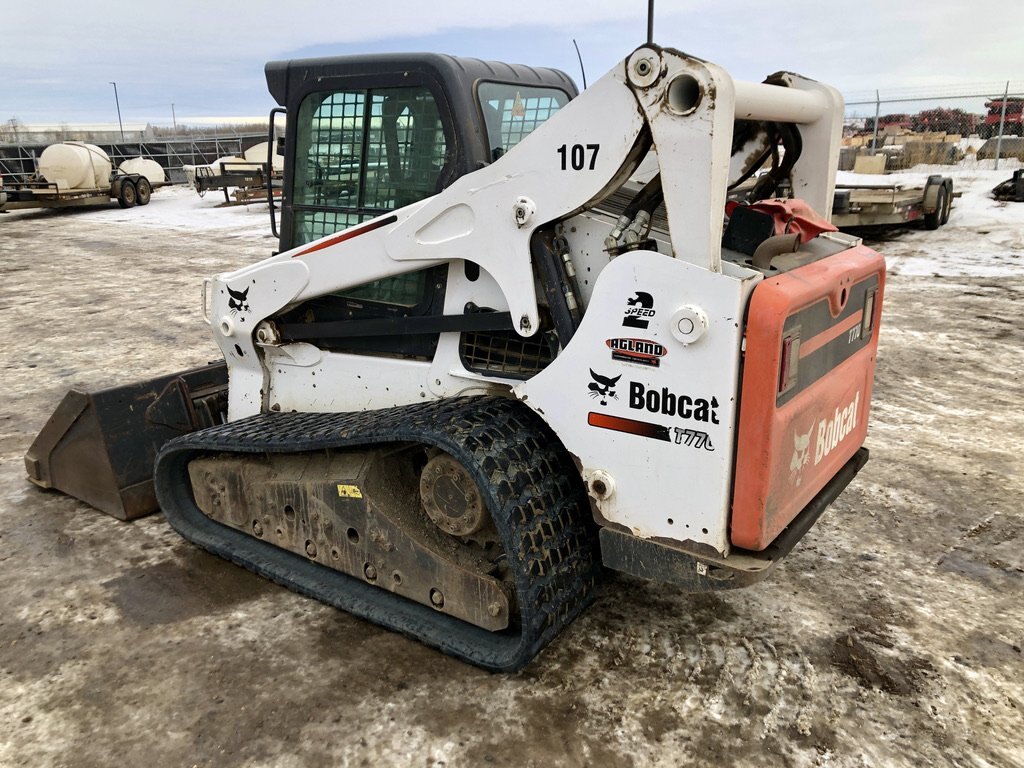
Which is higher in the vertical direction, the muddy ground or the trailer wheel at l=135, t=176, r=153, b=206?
the trailer wheel at l=135, t=176, r=153, b=206

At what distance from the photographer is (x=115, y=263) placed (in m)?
14.6

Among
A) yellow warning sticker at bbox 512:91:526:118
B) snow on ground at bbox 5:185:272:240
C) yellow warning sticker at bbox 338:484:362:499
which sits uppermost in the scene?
yellow warning sticker at bbox 512:91:526:118

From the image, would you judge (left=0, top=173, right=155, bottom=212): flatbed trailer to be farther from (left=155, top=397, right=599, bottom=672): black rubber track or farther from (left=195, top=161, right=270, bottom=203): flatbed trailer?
(left=155, top=397, right=599, bottom=672): black rubber track

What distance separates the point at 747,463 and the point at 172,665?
2346 millimetres

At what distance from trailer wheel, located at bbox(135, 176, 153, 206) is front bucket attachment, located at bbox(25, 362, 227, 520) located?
22.7m

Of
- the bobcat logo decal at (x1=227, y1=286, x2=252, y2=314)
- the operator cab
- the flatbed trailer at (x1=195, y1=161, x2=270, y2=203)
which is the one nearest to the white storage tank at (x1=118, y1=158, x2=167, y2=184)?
the flatbed trailer at (x1=195, y1=161, x2=270, y2=203)

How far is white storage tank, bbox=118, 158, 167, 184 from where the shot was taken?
26.2 meters

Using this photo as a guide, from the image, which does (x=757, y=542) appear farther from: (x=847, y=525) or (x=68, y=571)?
(x=68, y=571)

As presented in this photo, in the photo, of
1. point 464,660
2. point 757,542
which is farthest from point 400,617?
point 757,542

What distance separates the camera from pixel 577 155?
293 cm

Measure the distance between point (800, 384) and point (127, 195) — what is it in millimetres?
25476

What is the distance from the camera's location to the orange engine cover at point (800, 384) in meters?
2.69

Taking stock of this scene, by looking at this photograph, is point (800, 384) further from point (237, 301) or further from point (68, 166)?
point (68, 166)

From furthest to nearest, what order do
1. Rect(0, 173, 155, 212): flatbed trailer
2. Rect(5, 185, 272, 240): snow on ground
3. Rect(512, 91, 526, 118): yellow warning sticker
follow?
Rect(0, 173, 155, 212): flatbed trailer → Rect(5, 185, 272, 240): snow on ground → Rect(512, 91, 526, 118): yellow warning sticker
